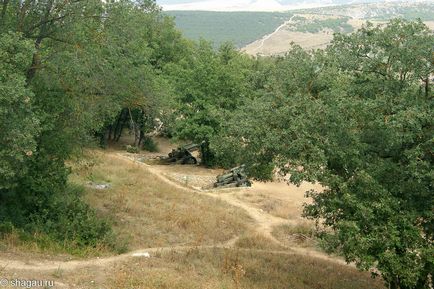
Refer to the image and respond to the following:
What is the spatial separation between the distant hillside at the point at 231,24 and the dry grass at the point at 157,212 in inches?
4011

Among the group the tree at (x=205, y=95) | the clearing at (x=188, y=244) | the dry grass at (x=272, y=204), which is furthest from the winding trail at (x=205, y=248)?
the tree at (x=205, y=95)

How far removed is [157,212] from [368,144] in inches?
495

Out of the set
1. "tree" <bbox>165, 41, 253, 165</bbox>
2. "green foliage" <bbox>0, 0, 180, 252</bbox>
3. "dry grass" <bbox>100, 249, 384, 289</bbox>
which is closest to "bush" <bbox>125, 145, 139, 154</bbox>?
"tree" <bbox>165, 41, 253, 165</bbox>

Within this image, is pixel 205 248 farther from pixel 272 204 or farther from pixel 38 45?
pixel 272 204

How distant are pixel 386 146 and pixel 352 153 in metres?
→ 1.21

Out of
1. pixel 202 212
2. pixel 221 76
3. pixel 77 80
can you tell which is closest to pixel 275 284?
pixel 202 212

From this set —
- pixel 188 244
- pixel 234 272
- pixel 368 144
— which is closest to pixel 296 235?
pixel 188 244

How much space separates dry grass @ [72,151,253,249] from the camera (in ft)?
71.8

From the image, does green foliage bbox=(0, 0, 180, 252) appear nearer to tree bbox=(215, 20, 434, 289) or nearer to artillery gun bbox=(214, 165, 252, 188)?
tree bbox=(215, 20, 434, 289)

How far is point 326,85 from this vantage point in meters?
17.6

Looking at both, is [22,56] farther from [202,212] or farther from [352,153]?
[202,212]

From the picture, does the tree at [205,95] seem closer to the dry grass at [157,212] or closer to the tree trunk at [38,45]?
the dry grass at [157,212]

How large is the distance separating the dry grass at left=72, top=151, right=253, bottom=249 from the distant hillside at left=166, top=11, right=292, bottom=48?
334ft

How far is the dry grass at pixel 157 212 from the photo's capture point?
21.9 meters
